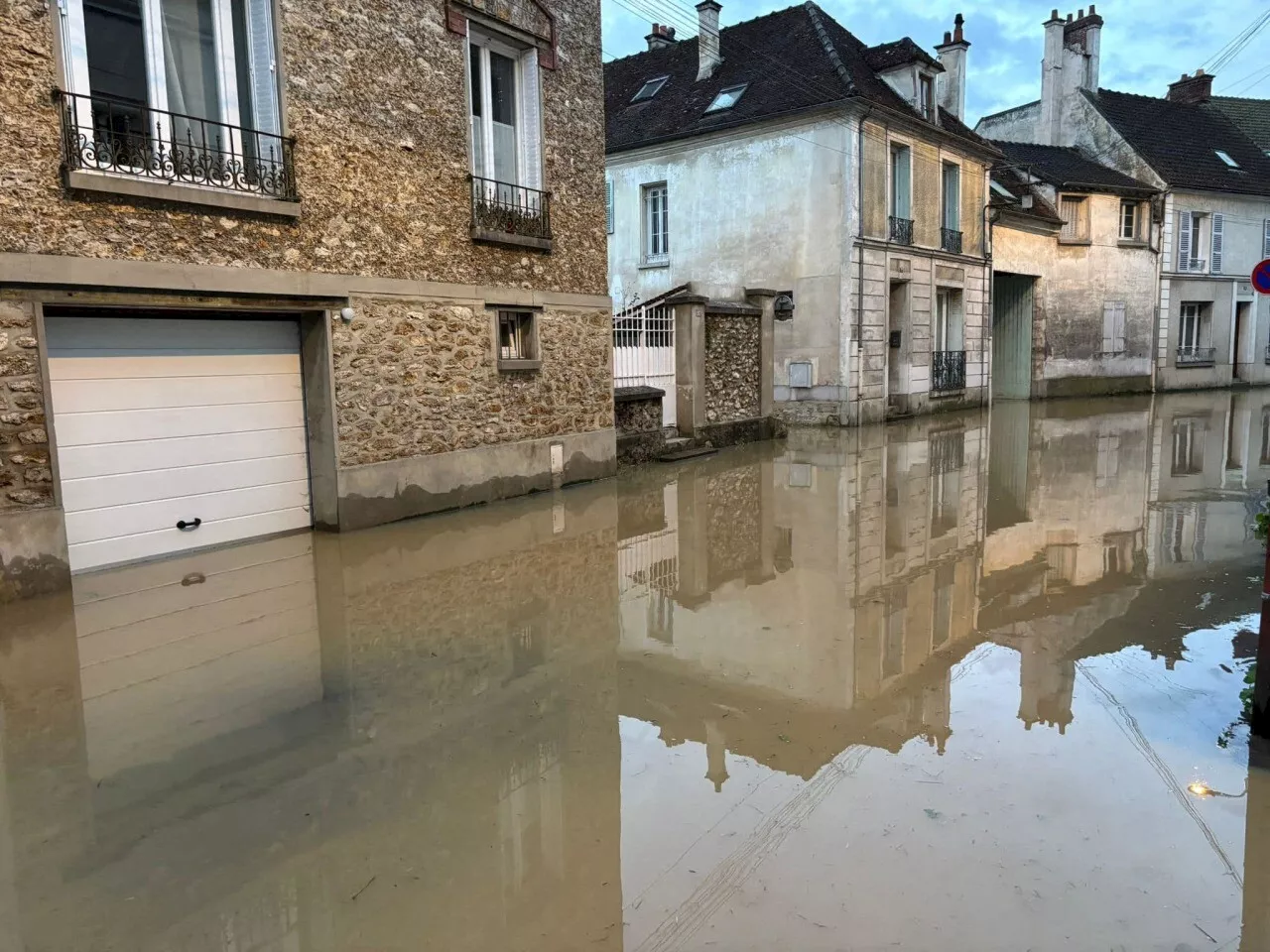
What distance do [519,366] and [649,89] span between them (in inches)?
525

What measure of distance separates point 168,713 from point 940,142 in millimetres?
19056

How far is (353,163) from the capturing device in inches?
303

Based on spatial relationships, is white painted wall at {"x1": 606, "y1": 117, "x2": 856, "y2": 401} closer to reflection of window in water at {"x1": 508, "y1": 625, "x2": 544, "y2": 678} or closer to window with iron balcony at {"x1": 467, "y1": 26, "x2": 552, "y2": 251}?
window with iron balcony at {"x1": 467, "y1": 26, "x2": 552, "y2": 251}

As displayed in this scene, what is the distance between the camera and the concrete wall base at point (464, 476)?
804 cm

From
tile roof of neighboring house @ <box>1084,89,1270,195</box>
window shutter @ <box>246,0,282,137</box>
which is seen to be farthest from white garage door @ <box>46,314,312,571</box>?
A: tile roof of neighboring house @ <box>1084,89,1270,195</box>

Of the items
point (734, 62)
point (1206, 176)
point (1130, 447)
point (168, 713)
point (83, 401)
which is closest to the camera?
point (168, 713)

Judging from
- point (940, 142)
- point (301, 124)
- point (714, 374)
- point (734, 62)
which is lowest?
point (714, 374)

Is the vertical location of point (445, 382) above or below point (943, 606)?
above

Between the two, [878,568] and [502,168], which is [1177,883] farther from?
[502,168]

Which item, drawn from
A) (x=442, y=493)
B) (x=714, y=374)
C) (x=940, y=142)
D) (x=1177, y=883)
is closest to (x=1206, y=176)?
(x=940, y=142)

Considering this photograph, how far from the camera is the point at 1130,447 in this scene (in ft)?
45.2

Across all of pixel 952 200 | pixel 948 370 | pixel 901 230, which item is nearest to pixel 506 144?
pixel 901 230

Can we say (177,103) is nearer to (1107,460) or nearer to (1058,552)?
(1058,552)

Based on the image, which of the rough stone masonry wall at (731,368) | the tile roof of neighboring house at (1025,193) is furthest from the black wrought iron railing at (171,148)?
the tile roof of neighboring house at (1025,193)
